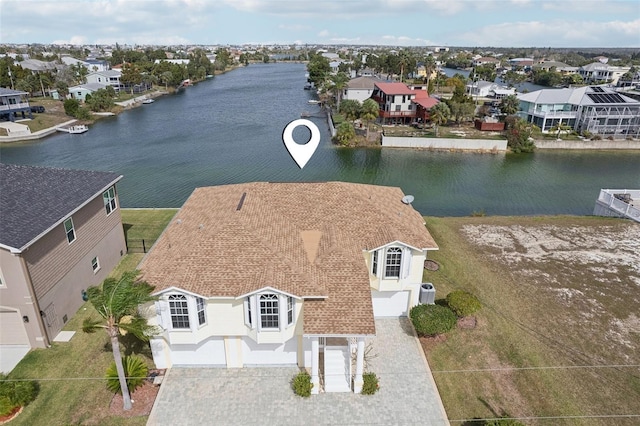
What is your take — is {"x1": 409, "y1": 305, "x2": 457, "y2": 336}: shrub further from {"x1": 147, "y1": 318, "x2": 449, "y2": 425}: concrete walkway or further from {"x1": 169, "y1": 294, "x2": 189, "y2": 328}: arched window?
{"x1": 169, "y1": 294, "x2": 189, "y2": 328}: arched window

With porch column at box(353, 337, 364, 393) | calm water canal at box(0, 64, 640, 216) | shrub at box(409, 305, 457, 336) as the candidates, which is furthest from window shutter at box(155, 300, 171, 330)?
calm water canal at box(0, 64, 640, 216)

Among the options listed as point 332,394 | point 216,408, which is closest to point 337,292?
point 332,394

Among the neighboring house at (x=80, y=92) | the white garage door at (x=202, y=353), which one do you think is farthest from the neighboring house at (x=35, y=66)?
the white garage door at (x=202, y=353)

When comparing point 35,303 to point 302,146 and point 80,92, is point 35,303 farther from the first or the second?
point 80,92

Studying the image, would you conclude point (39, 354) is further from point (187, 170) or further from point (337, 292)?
point (187, 170)

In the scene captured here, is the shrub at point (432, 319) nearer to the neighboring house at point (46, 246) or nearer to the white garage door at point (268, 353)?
the white garage door at point (268, 353)
